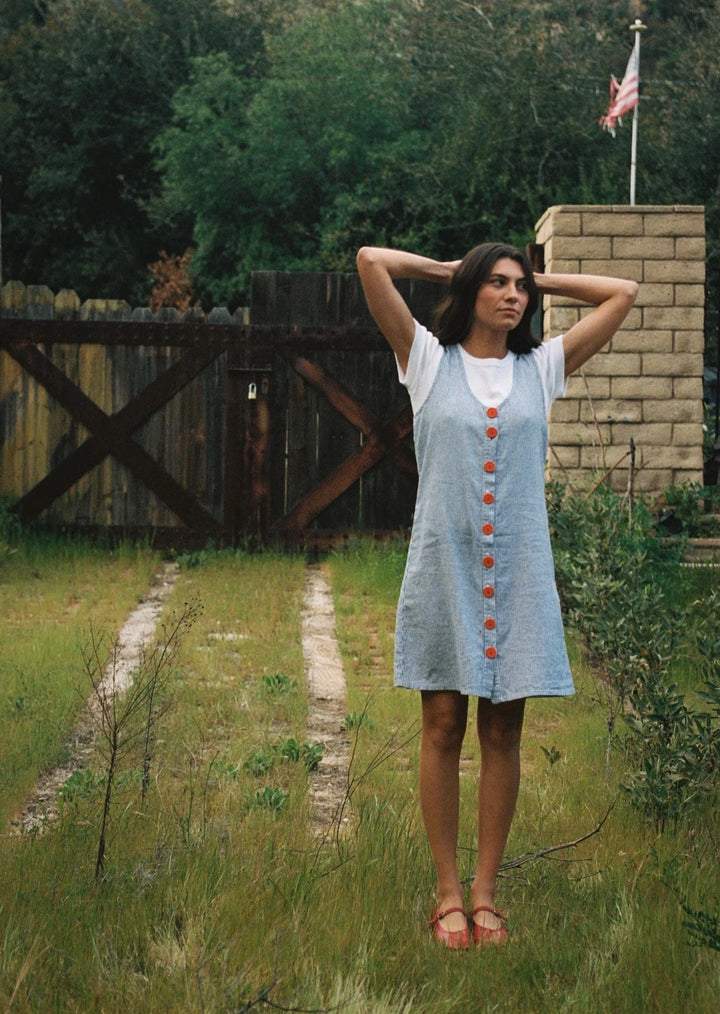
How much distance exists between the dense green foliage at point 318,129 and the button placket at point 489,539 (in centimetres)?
1600

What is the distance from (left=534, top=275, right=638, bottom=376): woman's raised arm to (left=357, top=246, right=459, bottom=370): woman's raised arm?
34 centimetres

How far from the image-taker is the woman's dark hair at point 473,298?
3.20 meters

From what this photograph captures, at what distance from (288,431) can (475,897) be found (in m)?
6.97

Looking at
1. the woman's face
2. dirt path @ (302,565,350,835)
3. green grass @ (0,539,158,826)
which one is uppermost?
the woman's face

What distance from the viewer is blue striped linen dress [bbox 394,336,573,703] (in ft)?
10.0

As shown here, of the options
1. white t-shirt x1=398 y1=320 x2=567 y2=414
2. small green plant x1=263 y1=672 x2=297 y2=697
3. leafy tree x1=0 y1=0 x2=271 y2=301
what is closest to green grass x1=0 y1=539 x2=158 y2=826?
small green plant x1=263 y1=672 x2=297 y2=697

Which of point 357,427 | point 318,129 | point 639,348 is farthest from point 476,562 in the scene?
point 318,129

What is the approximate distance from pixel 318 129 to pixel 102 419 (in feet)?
47.4

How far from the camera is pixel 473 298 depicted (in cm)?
323

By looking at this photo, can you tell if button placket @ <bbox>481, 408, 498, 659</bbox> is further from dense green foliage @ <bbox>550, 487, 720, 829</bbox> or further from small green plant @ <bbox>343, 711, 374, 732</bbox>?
small green plant @ <bbox>343, 711, 374, 732</bbox>

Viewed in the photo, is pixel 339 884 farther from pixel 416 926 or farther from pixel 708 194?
pixel 708 194

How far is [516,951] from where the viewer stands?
296cm

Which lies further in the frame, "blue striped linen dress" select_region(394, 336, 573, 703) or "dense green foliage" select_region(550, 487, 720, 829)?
"dense green foliage" select_region(550, 487, 720, 829)

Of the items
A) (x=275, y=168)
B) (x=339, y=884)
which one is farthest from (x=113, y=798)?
(x=275, y=168)
